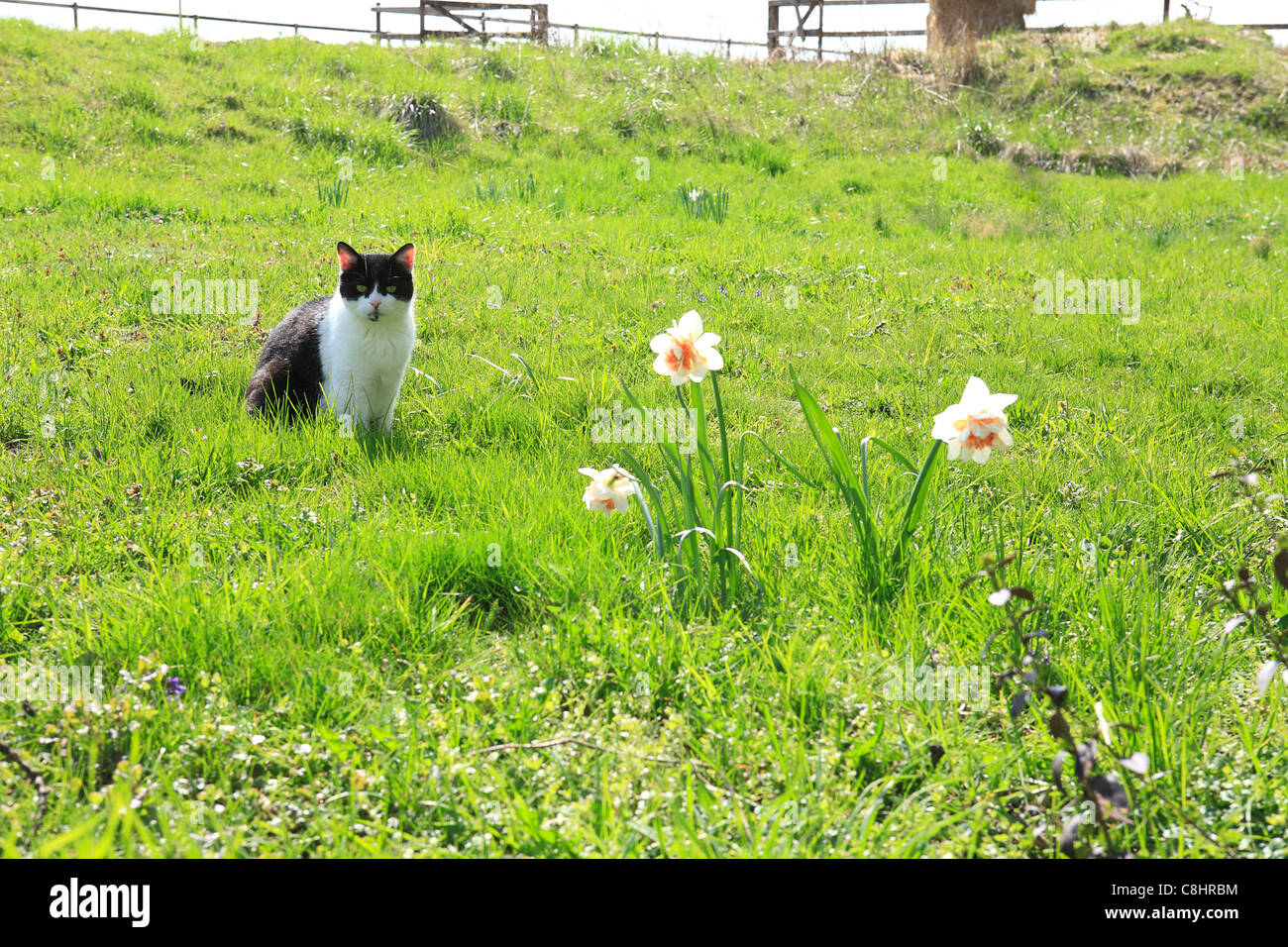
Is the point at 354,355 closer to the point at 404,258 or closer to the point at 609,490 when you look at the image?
the point at 404,258

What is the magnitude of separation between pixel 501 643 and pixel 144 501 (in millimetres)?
1605

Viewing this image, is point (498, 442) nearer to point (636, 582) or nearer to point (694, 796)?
point (636, 582)

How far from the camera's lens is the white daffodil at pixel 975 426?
6.95 ft

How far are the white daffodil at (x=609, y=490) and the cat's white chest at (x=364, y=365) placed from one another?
6.65 ft

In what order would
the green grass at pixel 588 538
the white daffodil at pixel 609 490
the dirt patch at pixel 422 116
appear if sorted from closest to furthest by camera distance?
the green grass at pixel 588 538
the white daffodil at pixel 609 490
the dirt patch at pixel 422 116
